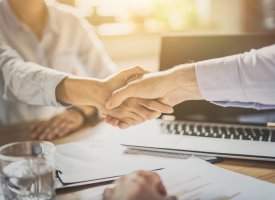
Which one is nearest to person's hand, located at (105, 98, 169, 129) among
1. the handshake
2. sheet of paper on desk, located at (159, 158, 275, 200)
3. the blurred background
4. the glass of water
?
the handshake

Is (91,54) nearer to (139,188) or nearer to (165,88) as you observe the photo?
(165,88)

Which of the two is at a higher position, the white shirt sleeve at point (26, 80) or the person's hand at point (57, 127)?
the white shirt sleeve at point (26, 80)

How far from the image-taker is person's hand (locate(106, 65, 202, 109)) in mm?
858

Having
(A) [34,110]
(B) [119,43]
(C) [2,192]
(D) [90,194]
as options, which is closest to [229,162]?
(D) [90,194]

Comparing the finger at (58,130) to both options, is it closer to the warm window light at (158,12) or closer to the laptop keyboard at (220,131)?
the laptop keyboard at (220,131)

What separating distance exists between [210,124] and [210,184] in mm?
342

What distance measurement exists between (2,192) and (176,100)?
45 cm

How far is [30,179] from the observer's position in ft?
2.03

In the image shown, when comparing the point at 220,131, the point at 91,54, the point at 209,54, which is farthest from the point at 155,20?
the point at 220,131

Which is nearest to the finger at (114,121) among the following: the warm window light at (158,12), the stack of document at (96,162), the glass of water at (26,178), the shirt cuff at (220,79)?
the stack of document at (96,162)

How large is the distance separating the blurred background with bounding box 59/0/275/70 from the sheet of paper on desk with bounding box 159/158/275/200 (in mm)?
1330

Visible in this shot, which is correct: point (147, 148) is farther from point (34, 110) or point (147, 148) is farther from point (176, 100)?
point (34, 110)

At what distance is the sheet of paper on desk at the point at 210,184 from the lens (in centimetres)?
62

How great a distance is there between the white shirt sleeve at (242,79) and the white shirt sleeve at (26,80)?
376 mm
